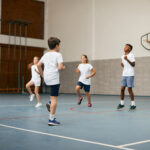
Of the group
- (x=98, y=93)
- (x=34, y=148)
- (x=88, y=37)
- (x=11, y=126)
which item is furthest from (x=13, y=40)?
(x=34, y=148)

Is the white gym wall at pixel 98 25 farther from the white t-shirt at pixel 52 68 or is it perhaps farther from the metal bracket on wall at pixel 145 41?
the white t-shirt at pixel 52 68

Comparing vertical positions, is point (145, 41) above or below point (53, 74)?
above

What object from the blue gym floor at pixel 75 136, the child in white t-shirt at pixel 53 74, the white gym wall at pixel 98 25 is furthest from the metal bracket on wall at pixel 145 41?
the child in white t-shirt at pixel 53 74

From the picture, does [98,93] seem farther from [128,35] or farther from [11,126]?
[11,126]

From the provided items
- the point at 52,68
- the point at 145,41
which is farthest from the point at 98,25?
the point at 52,68

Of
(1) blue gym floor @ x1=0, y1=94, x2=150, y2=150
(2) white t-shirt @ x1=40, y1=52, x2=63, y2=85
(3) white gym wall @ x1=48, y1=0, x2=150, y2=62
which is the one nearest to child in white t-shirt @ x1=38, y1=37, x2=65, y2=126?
(2) white t-shirt @ x1=40, y1=52, x2=63, y2=85

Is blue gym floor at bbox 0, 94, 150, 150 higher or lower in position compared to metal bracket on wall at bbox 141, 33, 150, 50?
lower

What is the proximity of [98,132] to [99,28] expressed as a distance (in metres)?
13.9

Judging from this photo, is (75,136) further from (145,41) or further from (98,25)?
(98,25)

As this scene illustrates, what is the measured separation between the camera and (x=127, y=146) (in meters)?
3.14

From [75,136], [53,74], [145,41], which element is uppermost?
[145,41]

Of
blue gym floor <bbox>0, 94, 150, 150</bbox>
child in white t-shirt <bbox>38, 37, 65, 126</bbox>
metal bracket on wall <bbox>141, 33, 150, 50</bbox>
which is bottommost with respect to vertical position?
blue gym floor <bbox>0, 94, 150, 150</bbox>

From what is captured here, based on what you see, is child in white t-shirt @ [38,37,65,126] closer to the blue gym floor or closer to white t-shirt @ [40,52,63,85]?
white t-shirt @ [40,52,63,85]

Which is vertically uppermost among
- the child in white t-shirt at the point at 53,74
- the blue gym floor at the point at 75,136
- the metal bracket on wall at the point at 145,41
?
the metal bracket on wall at the point at 145,41
